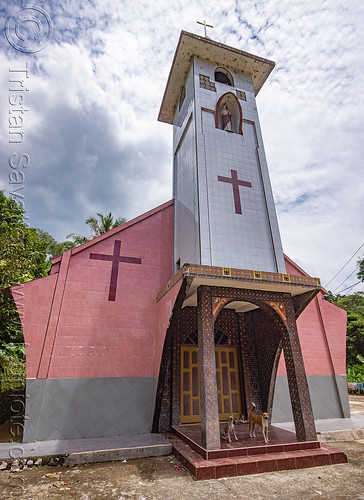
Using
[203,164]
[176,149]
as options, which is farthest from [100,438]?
[176,149]

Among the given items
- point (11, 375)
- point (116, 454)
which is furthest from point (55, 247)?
point (116, 454)

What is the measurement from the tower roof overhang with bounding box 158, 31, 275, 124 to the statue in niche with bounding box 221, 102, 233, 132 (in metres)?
2.51

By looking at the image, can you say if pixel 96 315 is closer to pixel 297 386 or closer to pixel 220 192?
pixel 220 192

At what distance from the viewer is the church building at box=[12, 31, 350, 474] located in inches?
274

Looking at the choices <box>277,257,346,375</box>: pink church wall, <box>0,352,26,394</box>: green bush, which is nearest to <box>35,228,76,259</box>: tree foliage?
<box>0,352,26,394</box>: green bush

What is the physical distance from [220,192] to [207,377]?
5.51 m

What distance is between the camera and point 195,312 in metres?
9.31

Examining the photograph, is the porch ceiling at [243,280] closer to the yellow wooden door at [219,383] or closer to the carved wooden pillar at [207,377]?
the carved wooden pillar at [207,377]

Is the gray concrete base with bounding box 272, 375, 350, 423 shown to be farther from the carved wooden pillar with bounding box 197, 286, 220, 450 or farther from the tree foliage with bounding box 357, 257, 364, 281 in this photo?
the tree foliage with bounding box 357, 257, 364, 281

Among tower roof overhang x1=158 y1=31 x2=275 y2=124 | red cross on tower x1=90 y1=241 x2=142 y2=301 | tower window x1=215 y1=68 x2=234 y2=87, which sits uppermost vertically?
tower roof overhang x1=158 y1=31 x2=275 y2=124

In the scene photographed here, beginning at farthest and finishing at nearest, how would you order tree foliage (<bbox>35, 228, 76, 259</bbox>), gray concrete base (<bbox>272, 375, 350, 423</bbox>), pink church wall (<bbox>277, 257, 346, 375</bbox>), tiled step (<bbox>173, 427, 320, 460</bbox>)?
tree foliage (<bbox>35, 228, 76, 259</bbox>) → pink church wall (<bbox>277, 257, 346, 375</bbox>) → gray concrete base (<bbox>272, 375, 350, 423</bbox>) → tiled step (<bbox>173, 427, 320, 460</bbox>)

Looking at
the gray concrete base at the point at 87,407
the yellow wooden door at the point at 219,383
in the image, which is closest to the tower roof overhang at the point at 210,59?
the yellow wooden door at the point at 219,383

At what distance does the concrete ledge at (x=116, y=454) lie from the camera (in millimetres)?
5682

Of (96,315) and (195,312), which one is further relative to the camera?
(195,312)
